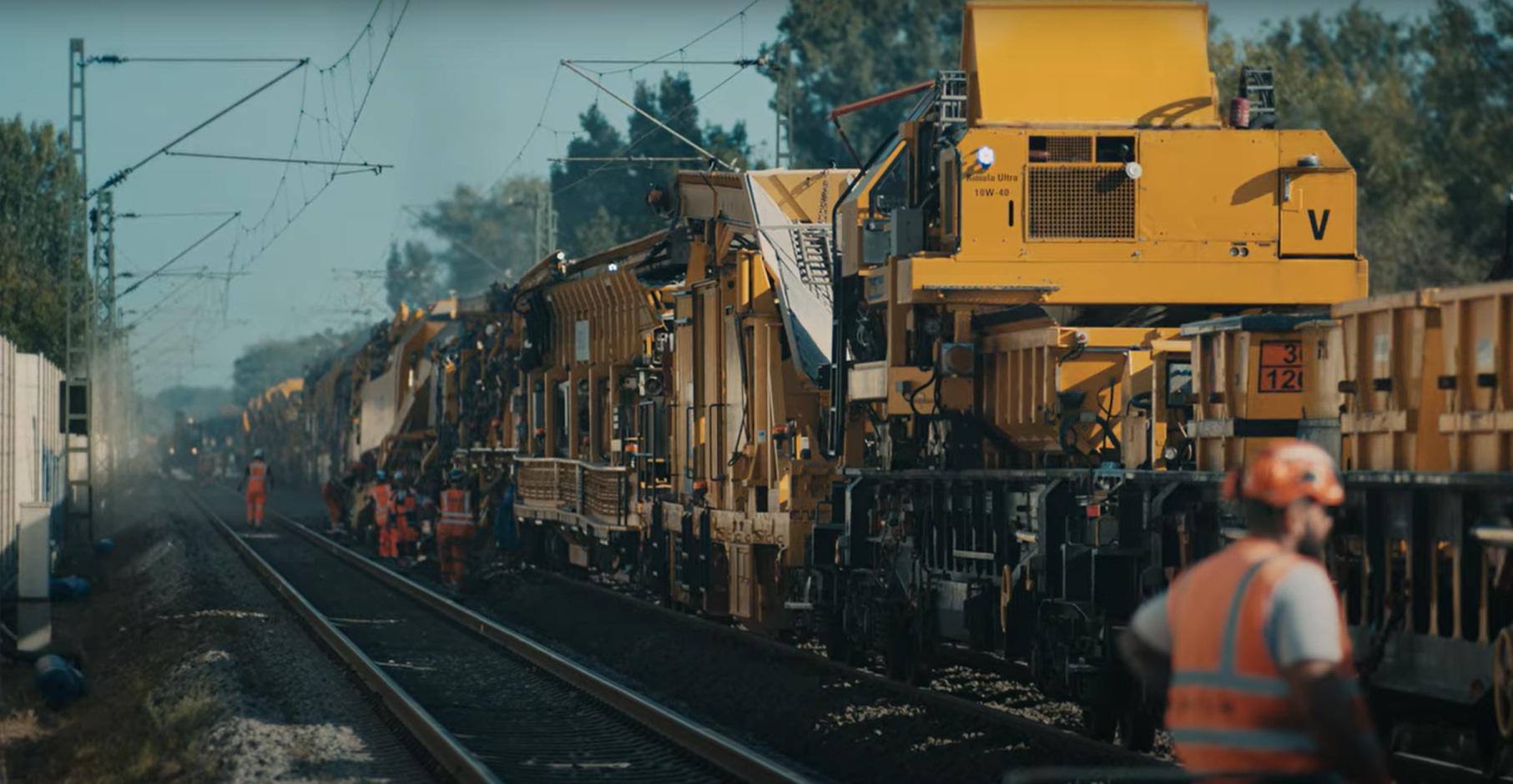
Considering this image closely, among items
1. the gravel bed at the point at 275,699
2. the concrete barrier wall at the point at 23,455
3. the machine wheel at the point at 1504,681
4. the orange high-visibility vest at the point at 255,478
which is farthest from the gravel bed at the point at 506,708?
the orange high-visibility vest at the point at 255,478

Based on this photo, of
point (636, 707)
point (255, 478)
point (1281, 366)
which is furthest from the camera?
point (255, 478)

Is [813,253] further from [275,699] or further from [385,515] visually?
[385,515]

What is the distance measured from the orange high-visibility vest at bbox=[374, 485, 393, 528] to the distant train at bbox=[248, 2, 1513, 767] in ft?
48.3

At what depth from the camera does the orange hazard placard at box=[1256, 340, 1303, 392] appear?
11062 mm

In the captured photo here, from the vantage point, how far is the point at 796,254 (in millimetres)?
19203

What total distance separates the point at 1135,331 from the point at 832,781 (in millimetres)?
4163

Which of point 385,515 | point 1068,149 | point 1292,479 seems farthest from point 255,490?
point 1292,479

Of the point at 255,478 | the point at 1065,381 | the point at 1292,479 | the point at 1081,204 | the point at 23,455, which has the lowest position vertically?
the point at 255,478

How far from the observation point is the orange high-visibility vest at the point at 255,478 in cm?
4738

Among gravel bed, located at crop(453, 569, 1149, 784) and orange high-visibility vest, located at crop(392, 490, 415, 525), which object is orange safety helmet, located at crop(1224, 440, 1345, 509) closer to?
gravel bed, located at crop(453, 569, 1149, 784)

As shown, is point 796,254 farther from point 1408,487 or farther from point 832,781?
point 1408,487

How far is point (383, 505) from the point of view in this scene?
3762 cm

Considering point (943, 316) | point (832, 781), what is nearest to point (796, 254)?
point (943, 316)

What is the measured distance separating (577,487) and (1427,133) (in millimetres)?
35611
